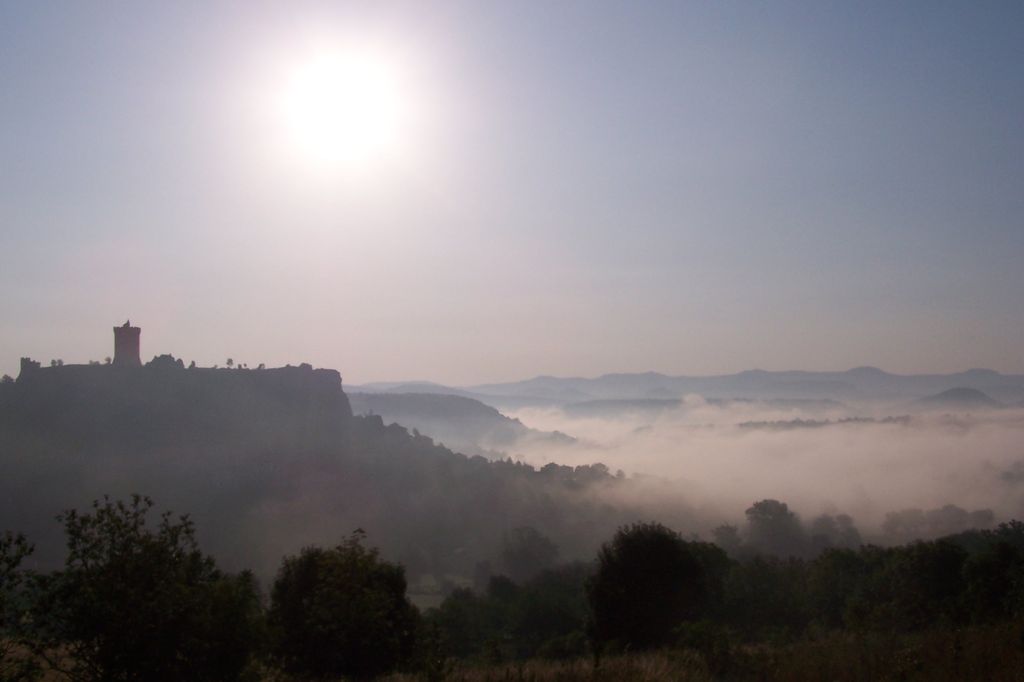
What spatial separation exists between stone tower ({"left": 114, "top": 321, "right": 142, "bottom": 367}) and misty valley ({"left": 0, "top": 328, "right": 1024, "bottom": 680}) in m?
0.39

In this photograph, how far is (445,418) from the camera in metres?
179

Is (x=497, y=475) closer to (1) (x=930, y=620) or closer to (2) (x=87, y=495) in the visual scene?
(2) (x=87, y=495)

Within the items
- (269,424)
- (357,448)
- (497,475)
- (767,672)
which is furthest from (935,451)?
(767,672)

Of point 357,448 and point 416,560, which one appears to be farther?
point 357,448

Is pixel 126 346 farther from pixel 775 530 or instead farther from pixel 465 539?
pixel 775 530

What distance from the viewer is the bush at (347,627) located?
13750 mm

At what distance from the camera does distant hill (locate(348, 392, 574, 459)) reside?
162875 millimetres

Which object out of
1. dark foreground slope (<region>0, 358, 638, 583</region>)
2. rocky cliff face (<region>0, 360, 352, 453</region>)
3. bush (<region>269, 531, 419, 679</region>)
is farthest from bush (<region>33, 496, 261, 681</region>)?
rocky cliff face (<region>0, 360, 352, 453</region>)

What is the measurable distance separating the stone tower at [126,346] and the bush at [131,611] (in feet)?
285

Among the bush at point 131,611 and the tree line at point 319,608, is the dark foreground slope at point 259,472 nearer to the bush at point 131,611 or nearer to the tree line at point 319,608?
the tree line at point 319,608

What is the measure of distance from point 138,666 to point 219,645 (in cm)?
89

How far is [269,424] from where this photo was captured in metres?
100

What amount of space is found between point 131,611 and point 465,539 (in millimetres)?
88378

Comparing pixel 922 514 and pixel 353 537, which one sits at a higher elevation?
pixel 353 537
